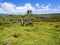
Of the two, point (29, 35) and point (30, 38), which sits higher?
point (29, 35)

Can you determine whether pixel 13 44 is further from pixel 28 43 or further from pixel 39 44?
pixel 39 44

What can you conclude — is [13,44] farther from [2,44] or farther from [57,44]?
[57,44]

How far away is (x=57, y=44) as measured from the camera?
19.8 m

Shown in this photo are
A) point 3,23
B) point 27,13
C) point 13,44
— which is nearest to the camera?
point 13,44

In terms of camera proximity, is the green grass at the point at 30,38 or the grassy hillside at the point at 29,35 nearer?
the green grass at the point at 30,38

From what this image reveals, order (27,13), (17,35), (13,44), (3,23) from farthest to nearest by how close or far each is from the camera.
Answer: (27,13) → (3,23) → (17,35) → (13,44)

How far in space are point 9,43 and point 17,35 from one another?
5.03m

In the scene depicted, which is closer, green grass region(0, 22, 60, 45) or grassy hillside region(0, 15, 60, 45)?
green grass region(0, 22, 60, 45)

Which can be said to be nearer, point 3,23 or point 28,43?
point 28,43

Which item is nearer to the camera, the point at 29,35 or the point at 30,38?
the point at 30,38

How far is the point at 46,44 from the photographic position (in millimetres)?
19625

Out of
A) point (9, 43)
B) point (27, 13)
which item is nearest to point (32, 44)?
point (9, 43)

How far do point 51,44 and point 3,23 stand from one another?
2718cm

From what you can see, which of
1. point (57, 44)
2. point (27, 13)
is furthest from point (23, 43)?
point (27, 13)
